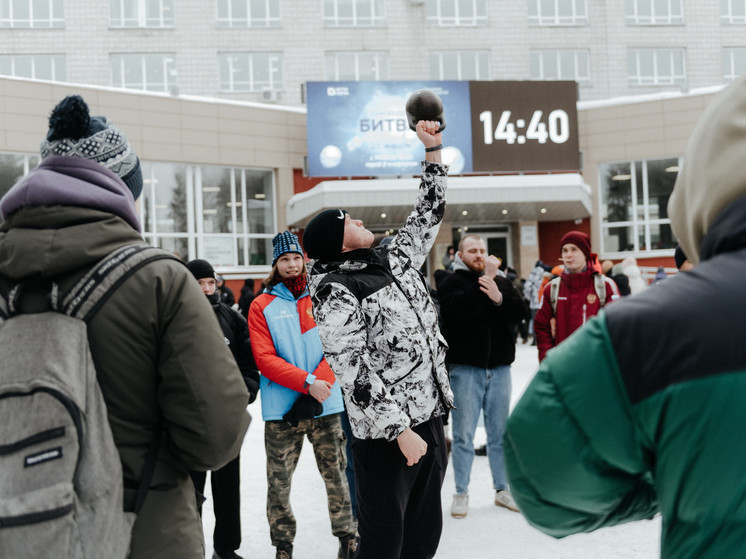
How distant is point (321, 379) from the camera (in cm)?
427

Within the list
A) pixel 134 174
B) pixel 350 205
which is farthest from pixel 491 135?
pixel 134 174

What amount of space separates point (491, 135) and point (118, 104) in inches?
444

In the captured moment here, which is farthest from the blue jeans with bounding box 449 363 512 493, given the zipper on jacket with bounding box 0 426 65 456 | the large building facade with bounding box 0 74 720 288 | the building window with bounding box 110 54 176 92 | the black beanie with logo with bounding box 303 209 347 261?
→ the building window with bounding box 110 54 176 92

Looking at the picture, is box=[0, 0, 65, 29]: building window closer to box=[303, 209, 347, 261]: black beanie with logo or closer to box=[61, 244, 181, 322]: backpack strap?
box=[303, 209, 347, 261]: black beanie with logo

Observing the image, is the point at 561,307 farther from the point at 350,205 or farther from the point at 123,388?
the point at 350,205

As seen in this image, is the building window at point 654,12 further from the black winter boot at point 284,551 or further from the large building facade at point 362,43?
the black winter boot at point 284,551

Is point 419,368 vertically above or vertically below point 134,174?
below

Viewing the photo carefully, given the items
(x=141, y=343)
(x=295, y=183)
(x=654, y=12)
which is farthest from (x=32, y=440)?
(x=654, y=12)

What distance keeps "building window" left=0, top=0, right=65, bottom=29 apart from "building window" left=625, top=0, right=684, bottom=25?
23.0 metres

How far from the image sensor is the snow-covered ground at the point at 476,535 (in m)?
4.23

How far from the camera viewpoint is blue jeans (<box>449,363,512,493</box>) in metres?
5.07

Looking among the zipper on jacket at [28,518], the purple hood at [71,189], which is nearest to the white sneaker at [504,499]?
the purple hood at [71,189]

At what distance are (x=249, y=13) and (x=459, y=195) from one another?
13.1 m

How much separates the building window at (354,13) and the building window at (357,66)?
1183mm
